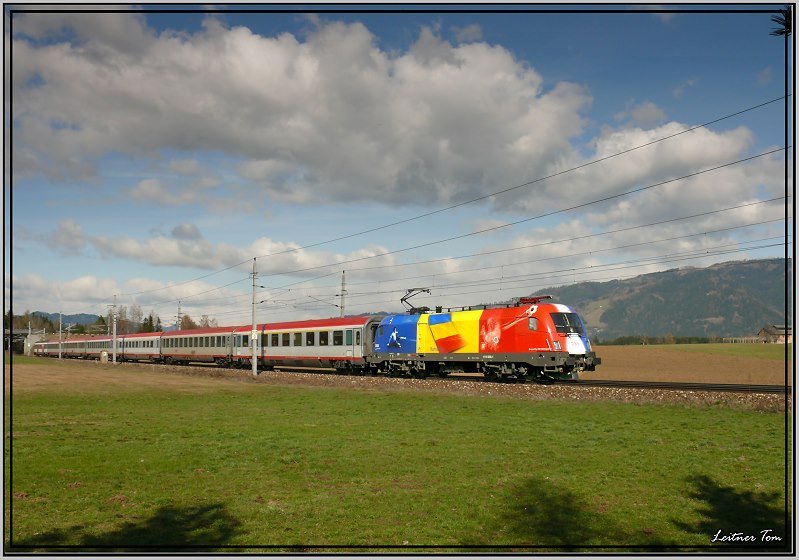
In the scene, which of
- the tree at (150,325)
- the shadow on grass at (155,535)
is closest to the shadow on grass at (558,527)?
the shadow on grass at (155,535)

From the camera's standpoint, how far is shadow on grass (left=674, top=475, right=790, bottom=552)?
33.6 ft

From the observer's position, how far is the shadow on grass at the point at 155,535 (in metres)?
9.95

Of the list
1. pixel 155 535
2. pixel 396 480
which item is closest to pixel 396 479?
pixel 396 480

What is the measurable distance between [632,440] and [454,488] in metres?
7.88

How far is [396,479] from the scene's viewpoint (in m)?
14.5

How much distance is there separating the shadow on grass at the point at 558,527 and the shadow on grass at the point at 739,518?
110 centimetres

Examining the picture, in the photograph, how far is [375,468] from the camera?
15594 mm

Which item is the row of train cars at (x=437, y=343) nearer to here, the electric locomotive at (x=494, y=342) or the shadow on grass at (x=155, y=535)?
the electric locomotive at (x=494, y=342)

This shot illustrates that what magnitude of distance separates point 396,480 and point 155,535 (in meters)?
5.54

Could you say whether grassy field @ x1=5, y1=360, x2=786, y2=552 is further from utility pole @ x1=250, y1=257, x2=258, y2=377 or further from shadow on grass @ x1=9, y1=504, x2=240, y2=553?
utility pole @ x1=250, y1=257, x2=258, y2=377

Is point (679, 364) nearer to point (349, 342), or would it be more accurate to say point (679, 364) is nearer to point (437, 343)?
point (349, 342)

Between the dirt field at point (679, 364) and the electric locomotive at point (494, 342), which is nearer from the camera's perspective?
the electric locomotive at point (494, 342)

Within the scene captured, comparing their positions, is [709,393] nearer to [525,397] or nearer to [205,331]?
[525,397]

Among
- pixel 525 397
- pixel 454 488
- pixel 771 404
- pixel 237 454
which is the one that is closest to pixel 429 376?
pixel 525 397
